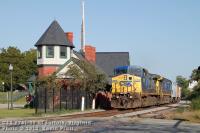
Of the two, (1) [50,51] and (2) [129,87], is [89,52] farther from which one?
(2) [129,87]

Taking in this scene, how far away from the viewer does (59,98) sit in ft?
127

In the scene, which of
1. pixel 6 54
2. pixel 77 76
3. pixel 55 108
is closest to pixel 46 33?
pixel 77 76

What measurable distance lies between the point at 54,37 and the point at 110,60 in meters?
14.2

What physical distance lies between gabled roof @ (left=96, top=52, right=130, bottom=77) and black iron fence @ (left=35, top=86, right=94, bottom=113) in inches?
838

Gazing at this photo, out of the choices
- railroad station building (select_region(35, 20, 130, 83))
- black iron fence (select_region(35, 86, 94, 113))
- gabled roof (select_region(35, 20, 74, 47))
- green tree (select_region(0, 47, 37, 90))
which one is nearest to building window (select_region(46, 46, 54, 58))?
railroad station building (select_region(35, 20, 130, 83))

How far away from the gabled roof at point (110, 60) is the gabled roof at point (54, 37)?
10.9 meters

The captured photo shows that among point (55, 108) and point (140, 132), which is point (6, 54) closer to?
point (55, 108)

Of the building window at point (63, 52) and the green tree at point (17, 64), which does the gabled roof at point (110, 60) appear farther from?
the green tree at point (17, 64)

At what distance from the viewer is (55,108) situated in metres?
38.6

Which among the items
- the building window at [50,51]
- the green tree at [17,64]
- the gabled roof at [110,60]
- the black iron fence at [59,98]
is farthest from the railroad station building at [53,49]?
the green tree at [17,64]

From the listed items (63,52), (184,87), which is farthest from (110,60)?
(184,87)

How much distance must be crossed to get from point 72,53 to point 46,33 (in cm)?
430

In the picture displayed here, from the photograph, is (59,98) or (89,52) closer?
(59,98)

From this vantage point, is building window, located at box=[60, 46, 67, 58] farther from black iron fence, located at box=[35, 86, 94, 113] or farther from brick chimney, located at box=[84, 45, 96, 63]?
black iron fence, located at box=[35, 86, 94, 113]
